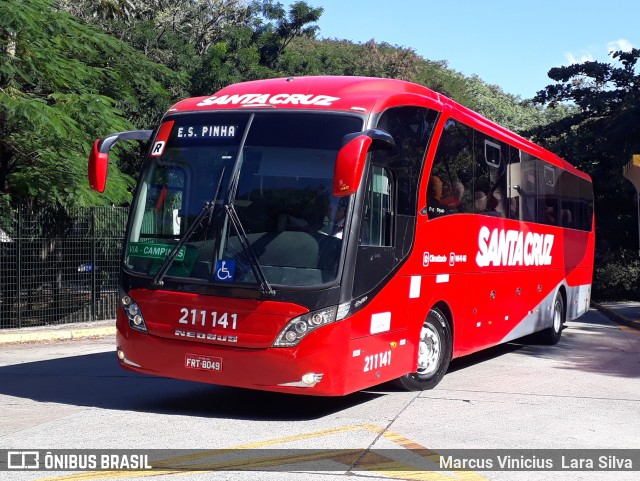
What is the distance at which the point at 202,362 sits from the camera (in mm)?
8297

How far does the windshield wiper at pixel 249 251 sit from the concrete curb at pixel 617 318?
14.8 meters

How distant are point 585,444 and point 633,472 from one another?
0.94 m

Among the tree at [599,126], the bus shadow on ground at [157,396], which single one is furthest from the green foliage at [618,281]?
the bus shadow on ground at [157,396]

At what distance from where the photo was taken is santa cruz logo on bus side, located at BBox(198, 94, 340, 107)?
883 cm

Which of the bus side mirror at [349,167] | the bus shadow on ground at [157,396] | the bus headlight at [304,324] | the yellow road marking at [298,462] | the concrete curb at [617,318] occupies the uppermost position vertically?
the bus side mirror at [349,167]

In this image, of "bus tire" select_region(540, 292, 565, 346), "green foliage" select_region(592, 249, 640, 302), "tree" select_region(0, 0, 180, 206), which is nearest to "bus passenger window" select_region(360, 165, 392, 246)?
"bus tire" select_region(540, 292, 565, 346)

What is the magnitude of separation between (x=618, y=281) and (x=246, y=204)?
28.4 metres

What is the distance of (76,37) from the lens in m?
20.1

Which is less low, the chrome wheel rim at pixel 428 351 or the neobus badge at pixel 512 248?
the neobus badge at pixel 512 248

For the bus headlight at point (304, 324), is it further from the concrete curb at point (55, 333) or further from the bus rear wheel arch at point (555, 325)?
the concrete curb at point (55, 333)

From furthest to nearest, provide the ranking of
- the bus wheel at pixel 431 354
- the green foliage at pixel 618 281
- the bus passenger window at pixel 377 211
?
1. the green foliage at pixel 618 281
2. the bus wheel at pixel 431 354
3. the bus passenger window at pixel 377 211

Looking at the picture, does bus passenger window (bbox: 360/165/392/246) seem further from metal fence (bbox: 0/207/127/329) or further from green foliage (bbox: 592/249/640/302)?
green foliage (bbox: 592/249/640/302)

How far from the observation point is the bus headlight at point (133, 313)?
866cm

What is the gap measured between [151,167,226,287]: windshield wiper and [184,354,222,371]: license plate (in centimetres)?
78
